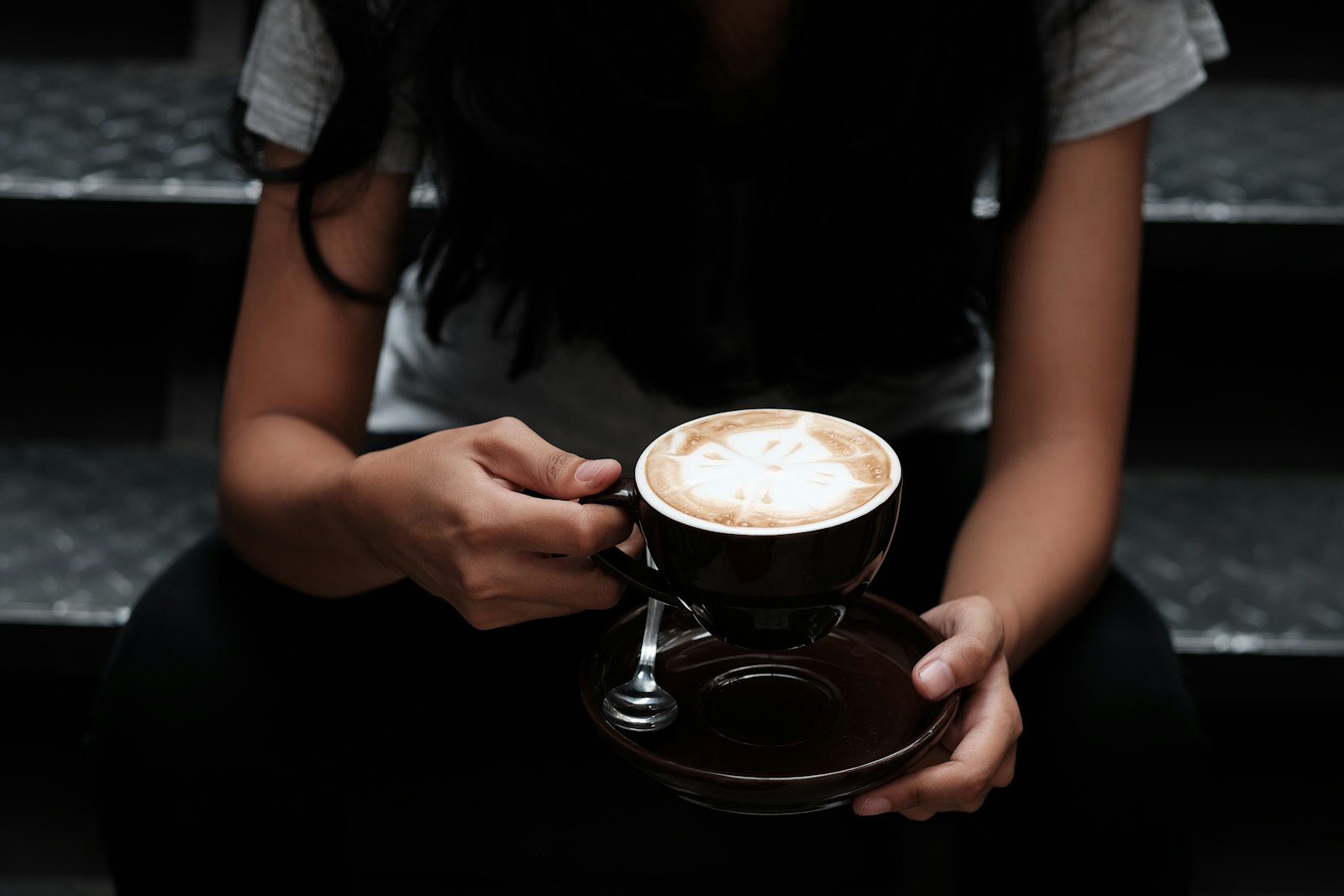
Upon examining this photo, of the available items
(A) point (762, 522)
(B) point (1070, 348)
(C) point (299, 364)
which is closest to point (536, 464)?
(A) point (762, 522)

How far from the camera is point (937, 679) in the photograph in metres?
0.66

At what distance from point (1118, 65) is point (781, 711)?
0.63 m

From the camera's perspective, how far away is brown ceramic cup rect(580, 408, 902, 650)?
599 mm

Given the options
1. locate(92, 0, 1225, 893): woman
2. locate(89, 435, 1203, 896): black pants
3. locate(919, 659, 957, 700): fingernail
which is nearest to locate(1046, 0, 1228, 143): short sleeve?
locate(92, 0, 1225, 893): woman

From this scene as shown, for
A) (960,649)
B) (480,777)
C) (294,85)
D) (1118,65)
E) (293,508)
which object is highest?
(1118,65)

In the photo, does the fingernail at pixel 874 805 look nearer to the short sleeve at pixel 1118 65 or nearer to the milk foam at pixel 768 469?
the milk foam at pixel 768 469

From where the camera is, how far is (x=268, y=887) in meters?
0.90

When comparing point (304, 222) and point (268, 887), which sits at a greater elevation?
point (304, 222)

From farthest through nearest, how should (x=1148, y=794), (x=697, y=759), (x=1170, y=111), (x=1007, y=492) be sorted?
(x=1170, y=111)
(x=1007, y=492)
(x=1148, y=794)
(x=697, y=759)

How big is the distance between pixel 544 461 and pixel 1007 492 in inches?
17.2

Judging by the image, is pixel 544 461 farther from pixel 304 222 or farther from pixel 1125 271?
pixel 1125 271

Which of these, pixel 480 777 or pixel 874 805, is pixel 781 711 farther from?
pixel 480 777

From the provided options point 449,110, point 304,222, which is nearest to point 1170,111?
point 449,110

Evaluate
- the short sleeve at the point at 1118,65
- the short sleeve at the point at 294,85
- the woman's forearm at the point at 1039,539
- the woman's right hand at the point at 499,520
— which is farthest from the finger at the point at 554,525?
the short sleeve at the point at 1118,65
